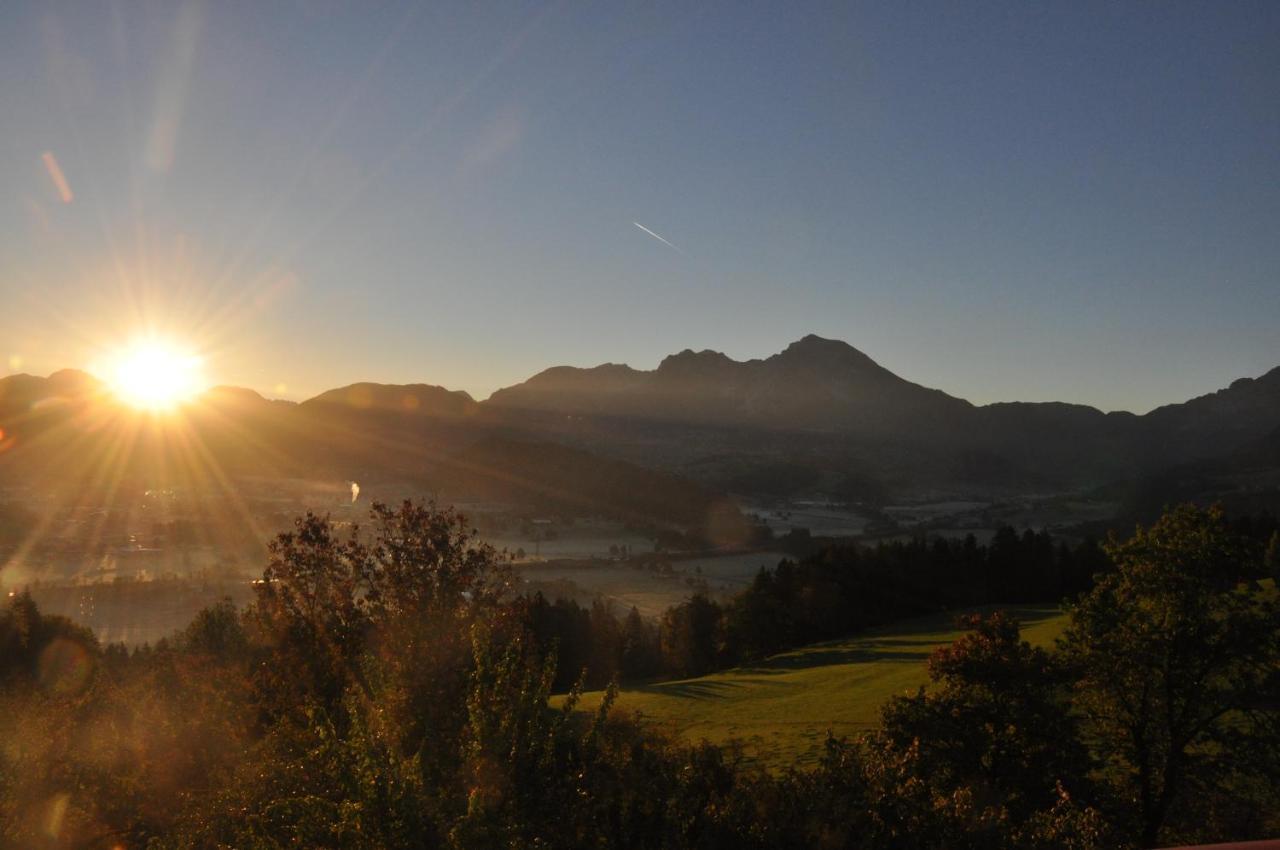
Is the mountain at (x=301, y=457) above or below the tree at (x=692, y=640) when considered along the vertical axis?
above

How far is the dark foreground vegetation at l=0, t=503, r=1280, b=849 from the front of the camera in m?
6.09

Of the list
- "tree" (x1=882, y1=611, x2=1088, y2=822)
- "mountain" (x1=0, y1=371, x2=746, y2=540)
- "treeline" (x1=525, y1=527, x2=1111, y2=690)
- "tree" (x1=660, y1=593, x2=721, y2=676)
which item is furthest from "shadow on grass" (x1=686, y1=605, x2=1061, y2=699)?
"mountain" (x1=0, y1=371, x2=746, y2=540)

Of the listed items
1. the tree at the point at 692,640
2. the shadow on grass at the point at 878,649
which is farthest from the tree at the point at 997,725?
the tree at the point at 692,640

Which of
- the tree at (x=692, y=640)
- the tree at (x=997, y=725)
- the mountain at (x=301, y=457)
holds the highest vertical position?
the mountain at (x=301, y=457)

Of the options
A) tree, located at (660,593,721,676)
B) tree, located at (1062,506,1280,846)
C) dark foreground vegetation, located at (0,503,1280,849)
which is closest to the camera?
dark foreground vegetation, located at (0,503,1280,849)

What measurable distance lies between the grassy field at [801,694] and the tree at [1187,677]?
3675 mm

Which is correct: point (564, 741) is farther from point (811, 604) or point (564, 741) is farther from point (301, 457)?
point (301, 457)

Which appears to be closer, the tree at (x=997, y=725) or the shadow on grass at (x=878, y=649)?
the tree at (x=997, y=725)

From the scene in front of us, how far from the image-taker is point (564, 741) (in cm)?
645

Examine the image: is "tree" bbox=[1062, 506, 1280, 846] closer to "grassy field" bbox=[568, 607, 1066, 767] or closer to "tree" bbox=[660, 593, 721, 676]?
"grassy field" bbox=[568, 607, 1066, 767]

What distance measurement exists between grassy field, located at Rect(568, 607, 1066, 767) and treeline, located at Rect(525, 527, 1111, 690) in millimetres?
3410

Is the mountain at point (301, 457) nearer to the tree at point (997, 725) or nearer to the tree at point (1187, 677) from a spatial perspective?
the tree at point (997, 725)

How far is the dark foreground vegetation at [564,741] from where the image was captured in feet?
20.0

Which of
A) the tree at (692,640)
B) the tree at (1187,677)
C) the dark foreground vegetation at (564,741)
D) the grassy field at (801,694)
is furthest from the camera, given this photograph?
the tree at (692,640)
